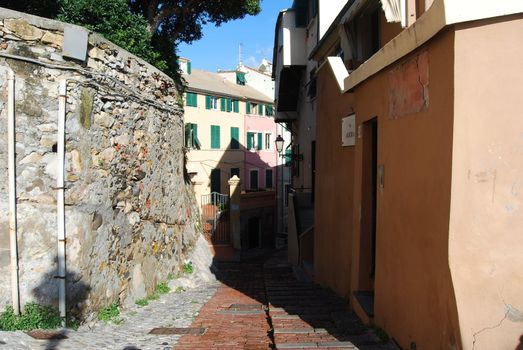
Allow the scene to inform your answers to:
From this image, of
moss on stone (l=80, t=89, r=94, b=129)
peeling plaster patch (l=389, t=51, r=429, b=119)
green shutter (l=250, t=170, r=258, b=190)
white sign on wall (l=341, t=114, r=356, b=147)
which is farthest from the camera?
green shutter (l=250, t=170, r=258, b=190)

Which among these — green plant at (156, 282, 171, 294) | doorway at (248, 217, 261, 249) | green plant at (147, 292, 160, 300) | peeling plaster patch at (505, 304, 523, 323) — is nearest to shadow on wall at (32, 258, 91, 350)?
green plant at (147, 292, 160, 300)

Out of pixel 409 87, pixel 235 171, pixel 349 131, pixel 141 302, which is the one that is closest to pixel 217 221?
pixel 235 171

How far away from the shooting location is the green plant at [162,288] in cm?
885

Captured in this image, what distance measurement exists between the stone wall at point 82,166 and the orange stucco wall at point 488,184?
4481mm

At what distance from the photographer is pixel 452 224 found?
337cm

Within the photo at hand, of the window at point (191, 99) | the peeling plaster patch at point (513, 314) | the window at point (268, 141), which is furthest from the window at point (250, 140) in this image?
the peeling plaster patch at point (513, 314)

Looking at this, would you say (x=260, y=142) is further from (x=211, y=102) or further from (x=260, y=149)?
(x=211, y=102)

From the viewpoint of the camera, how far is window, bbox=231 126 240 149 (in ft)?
113

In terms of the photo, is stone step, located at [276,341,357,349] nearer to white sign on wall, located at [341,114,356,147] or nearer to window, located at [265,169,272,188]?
white sign on wall, located at [341,114,356,147]

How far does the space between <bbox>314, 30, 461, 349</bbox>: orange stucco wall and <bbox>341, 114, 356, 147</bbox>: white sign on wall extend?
513 millimetres

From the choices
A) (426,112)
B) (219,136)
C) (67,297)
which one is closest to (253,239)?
(219,136)

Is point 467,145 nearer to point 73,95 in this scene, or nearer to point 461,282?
point 461,282

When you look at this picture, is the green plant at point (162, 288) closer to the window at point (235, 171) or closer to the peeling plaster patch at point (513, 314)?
the peeling plaster patch at point (513, 314)

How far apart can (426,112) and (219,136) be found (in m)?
29.6
